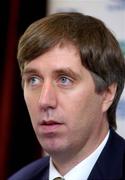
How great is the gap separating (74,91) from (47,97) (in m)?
0.09

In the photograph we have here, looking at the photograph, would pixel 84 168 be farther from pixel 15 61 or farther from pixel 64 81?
pixel 15 61

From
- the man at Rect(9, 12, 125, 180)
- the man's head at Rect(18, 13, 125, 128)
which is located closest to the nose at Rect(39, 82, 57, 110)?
the man at Rect(9, 12, 125, 180)

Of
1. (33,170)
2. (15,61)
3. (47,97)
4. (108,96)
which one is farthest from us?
(15,61)

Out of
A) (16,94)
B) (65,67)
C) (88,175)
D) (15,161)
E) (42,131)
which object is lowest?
(15,161)

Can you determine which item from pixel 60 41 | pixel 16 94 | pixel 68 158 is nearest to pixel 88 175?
pixel 68 158

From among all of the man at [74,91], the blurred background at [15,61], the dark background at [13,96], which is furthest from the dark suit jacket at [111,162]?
the dark background at [13,96]

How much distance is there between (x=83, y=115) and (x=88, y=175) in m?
0.18

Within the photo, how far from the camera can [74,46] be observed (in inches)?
62.2

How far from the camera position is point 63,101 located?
1.55 m

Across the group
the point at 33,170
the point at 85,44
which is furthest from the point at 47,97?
the point at 33,170

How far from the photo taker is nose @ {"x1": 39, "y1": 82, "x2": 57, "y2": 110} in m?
1.53

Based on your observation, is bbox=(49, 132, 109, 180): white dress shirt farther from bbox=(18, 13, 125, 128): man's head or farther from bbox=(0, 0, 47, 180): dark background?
bbox=(0, 0, 47, 180): dark background

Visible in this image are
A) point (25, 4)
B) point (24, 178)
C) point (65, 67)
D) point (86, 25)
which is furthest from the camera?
point (25, 4)

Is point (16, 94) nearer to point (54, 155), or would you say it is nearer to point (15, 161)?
point (15, 161)
